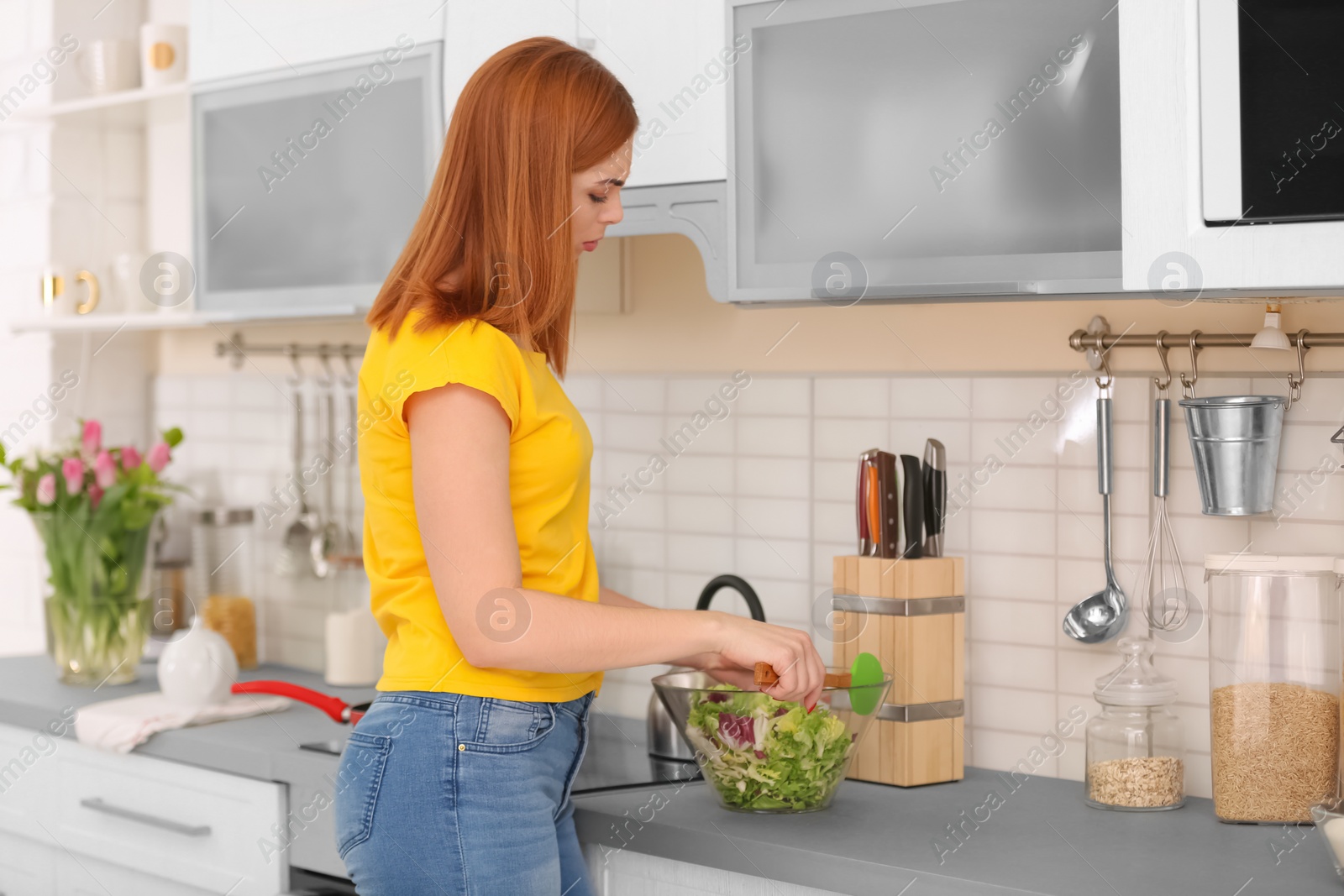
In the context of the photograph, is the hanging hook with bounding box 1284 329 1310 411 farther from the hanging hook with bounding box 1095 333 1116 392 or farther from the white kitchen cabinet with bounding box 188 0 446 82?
the white kitchen cabinet with bounding box 188 0 446 82

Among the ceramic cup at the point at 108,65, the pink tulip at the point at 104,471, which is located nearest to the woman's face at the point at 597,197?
the pink tulip at the point at 104,471

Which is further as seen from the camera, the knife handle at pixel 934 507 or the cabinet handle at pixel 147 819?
the cabinet handle at pixel 147 819

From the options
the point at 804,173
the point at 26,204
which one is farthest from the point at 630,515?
the point at 26,204

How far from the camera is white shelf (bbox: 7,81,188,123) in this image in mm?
2496

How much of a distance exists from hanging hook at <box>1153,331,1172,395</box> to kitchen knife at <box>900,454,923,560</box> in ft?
1.02

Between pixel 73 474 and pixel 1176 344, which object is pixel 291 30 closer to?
pixel 73 474

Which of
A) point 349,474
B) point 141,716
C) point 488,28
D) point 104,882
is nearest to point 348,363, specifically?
point 349,474

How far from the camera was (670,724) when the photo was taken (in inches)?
75.4

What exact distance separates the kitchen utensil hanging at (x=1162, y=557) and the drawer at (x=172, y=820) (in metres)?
1.21

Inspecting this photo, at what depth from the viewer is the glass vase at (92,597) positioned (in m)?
2.42

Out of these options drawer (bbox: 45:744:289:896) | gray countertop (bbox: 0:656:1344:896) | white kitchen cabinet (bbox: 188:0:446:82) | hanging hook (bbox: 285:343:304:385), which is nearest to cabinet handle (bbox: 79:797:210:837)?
drawer (bbox: 45:744:289:896)

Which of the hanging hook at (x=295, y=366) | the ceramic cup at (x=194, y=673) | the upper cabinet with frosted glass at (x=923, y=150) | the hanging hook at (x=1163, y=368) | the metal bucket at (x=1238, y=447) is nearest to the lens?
→ the upper cabinet with frosted glass at (x=923, y=150)

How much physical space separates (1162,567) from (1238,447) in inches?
7.9

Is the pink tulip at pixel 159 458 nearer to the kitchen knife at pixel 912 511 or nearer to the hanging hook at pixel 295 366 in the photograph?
the hanging hook at pixel 295 366
